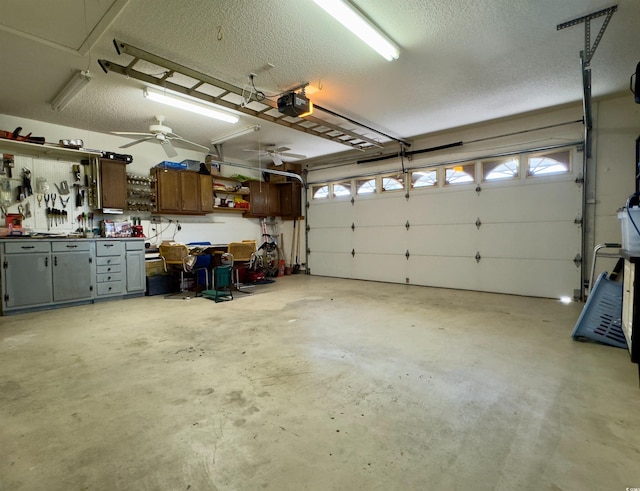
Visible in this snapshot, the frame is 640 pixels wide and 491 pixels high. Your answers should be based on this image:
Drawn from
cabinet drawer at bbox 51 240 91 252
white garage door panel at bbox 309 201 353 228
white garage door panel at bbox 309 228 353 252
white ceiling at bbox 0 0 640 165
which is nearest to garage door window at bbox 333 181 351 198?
white garage door panel at bbox 309 201 353 228

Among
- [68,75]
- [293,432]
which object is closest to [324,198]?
[68,75]

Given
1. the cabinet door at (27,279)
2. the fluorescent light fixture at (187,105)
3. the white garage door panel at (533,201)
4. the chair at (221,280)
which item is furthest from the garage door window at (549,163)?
the cabinet door at (27,279)

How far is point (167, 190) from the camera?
20.1 feet

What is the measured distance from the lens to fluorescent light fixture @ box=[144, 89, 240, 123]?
402 centimetres

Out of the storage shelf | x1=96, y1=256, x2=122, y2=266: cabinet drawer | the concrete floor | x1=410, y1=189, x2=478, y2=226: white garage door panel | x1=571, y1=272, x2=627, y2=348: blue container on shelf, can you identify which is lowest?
the concrete floor

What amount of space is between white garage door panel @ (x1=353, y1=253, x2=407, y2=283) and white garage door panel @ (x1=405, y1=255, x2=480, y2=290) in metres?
0.19

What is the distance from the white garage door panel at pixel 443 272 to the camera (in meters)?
5.72

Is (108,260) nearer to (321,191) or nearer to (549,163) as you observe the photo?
(321,191)

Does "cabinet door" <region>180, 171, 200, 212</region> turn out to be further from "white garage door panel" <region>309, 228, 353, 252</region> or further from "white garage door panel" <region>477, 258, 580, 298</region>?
"white garage door panel" <region>477, 258, 580, 298</region>

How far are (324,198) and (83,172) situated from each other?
5042 mm

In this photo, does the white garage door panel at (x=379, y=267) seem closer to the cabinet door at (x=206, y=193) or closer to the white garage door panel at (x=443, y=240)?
the white garage door panel at (x=443, y=240)

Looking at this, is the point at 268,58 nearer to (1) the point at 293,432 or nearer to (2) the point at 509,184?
(1) the point at 293,432

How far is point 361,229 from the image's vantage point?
7.27m

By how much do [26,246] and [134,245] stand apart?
1396mm
